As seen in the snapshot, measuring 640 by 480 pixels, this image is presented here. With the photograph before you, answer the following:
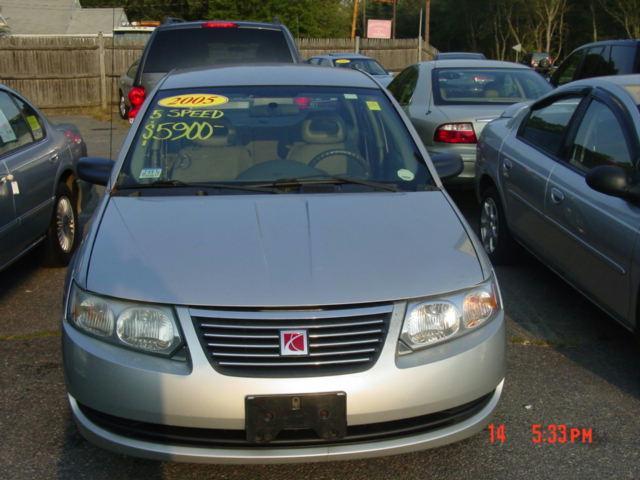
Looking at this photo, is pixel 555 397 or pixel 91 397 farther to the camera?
pixel 555 397

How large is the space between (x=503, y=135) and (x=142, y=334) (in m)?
4.13

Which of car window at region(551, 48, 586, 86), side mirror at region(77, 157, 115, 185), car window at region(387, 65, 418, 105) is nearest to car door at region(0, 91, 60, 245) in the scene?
side mirror at region(77, 157, 115, 185)

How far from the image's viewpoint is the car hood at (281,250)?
300 cm

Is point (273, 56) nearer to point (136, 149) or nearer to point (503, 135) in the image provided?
point (503, 135)

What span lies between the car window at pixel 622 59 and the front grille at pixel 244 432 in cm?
864

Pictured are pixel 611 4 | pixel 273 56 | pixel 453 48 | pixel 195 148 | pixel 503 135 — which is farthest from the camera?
pixel 453 48

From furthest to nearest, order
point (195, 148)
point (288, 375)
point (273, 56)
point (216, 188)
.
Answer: point (273, 56) → point (195, 148) → point (216, 188) → point (288, 375)

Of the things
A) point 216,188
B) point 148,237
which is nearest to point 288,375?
point 148,237

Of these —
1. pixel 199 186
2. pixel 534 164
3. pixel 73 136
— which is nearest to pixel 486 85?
pixel 534 164

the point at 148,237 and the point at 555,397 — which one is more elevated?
the point at 148,237

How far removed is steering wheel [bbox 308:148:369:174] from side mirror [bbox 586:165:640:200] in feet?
3.95

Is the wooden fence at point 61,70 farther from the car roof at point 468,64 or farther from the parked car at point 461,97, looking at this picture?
the parked car at point 461,97

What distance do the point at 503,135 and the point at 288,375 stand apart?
13.2ft

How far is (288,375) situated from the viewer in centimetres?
285
